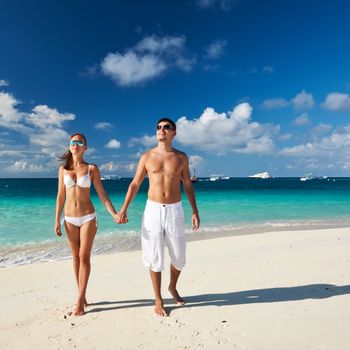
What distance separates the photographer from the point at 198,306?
4.34 m

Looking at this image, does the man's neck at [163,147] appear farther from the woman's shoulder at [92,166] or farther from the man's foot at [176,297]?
the man's foot at [176,297]

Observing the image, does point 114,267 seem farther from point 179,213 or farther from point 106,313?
point 179,213

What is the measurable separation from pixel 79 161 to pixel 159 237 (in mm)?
1577

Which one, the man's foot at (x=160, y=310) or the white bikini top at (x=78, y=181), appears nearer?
the man's foot at (x=160, y=310)

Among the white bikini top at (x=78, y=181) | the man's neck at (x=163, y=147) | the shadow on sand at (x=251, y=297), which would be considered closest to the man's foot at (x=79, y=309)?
the shadow on sand at (x=251, y=297)

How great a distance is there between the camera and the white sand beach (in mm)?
3393

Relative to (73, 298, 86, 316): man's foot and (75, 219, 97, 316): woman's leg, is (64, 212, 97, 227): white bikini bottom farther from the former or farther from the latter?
(73, 298, 86, 316): man's foot

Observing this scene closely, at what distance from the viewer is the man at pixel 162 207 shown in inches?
160

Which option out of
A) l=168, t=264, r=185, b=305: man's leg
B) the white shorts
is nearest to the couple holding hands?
the white shorts

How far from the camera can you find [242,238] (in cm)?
1033

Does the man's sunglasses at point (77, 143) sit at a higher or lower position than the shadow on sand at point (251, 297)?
higher

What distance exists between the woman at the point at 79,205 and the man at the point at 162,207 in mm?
513

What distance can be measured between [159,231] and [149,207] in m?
0.36

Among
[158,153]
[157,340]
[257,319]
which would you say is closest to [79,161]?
[158,153]
